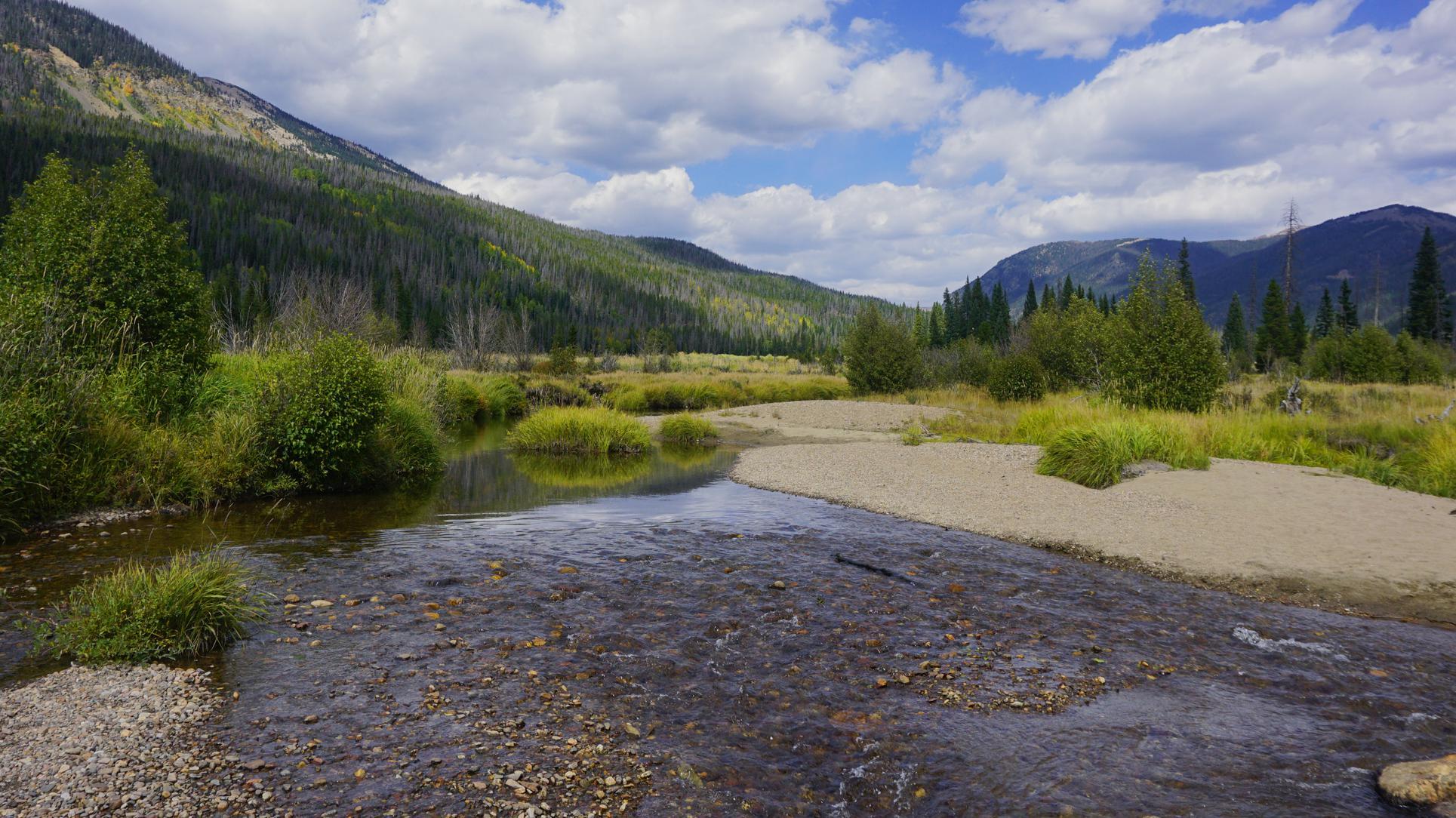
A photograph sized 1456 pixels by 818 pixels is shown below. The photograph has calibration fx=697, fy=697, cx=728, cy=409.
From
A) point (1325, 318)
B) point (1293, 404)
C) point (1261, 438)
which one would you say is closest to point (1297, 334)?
point (1325, 318)

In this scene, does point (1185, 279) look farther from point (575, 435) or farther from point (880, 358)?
point (575, 435)

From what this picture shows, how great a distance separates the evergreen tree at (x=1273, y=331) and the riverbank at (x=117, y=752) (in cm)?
7892

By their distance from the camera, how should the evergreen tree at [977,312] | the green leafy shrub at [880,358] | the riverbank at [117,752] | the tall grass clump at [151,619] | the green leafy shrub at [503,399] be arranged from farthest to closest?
1. the evergreen tree at [977,312]
2. the green leafy shrub at [880,358]
3. the green leafy shrub at [503,399]
4. the tall grass clump at [151,619]
5. the riverbank at [117,752]

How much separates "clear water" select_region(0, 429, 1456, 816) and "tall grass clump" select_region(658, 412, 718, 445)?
688 inches

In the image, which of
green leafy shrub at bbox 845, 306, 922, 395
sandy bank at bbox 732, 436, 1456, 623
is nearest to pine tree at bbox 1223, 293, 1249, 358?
green leafy shrub at bbox 845, 306, 922, 395

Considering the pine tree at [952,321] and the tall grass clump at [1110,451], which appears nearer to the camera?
the tall grass clump at [1110,451]

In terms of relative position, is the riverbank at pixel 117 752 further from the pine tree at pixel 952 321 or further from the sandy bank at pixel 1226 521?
the pine tree at pixel 952 321

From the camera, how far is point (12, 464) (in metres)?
9.29

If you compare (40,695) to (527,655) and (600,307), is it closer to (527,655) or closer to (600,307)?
(527,655)

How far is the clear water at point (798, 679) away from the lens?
14.5ft

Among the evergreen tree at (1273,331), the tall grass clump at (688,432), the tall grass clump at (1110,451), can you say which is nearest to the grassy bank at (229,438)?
the tall grass clump at (688,432)

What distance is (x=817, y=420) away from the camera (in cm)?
3334

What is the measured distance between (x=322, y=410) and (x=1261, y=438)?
67.8ft

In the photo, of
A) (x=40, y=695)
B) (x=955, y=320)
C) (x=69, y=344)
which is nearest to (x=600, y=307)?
(x=955, y=320)
